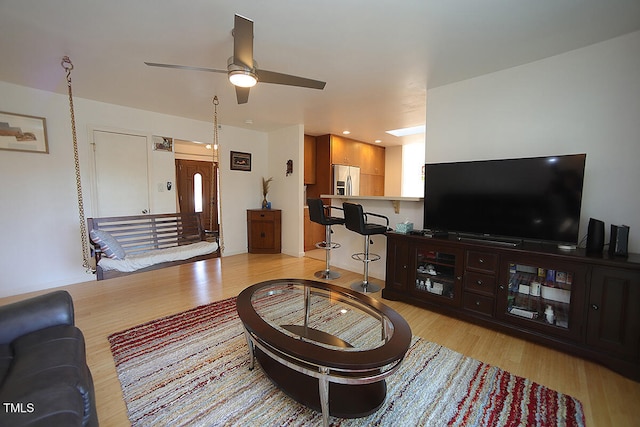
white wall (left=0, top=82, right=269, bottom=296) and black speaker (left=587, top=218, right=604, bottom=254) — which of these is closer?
black speaker (left=587, top=218, right=604, bottom=254)

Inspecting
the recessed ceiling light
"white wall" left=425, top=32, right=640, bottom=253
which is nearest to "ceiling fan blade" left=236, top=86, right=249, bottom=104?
"white wall" left=425, top=32, right=640, bottom=253

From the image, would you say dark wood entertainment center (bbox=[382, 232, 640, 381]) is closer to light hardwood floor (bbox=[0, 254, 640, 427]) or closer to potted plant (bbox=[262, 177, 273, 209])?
light hardwood floor (bbox=[0, 254, 640, 427])

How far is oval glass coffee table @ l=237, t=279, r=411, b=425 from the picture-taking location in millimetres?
1234

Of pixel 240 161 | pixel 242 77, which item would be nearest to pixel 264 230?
pixel 240 161

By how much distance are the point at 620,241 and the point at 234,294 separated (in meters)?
3.47

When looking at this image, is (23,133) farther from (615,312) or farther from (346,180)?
(615,312)

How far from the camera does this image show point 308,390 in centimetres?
150

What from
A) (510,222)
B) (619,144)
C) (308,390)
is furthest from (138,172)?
(619,144)

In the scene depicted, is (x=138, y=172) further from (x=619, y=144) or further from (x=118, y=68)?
(x=619, y=144)

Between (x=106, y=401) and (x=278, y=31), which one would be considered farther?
(x=278, y=31)

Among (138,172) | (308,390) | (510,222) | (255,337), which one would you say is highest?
(138,172)

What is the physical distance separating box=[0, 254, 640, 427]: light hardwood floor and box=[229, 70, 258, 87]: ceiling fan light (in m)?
2.16

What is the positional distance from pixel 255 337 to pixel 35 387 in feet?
2.85

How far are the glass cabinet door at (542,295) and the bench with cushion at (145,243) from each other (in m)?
2.97
